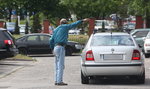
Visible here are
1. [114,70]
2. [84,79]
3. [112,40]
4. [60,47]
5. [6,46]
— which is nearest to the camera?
[114,70]

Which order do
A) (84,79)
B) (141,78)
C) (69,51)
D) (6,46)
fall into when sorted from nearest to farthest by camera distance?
(141,78)
(84,79)
(6,46)
(69,51)

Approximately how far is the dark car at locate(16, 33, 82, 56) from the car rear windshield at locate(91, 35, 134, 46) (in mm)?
16806

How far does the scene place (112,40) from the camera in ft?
49.6

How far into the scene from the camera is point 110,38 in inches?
601

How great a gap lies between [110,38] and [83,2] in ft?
117

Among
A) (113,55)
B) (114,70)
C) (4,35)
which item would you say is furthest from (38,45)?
(114,70)

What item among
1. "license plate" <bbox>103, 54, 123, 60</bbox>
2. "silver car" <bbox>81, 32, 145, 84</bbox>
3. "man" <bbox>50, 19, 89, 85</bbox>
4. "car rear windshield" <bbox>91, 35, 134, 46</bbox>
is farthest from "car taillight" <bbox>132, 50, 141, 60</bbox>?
"man" <bbox>50, 19, 89, 85</bbox>

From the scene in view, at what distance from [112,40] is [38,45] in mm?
17532

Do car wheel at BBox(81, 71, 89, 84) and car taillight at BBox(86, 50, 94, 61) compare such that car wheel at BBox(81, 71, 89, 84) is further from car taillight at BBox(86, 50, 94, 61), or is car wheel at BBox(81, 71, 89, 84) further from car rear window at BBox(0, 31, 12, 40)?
car rear window at BBox(0, 31, 12, 40)

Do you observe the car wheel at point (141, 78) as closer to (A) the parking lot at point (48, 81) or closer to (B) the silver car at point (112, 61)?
(B) the silver car at point (112, 61)

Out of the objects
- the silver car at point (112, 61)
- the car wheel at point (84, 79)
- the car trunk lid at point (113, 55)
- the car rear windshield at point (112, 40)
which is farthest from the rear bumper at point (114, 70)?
the car rear windshield at point (112, 40)

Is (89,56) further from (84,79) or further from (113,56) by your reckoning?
(84,79)

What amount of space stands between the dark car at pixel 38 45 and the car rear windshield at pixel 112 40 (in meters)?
16.8

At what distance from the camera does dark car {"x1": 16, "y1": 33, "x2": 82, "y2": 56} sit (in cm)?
3222
